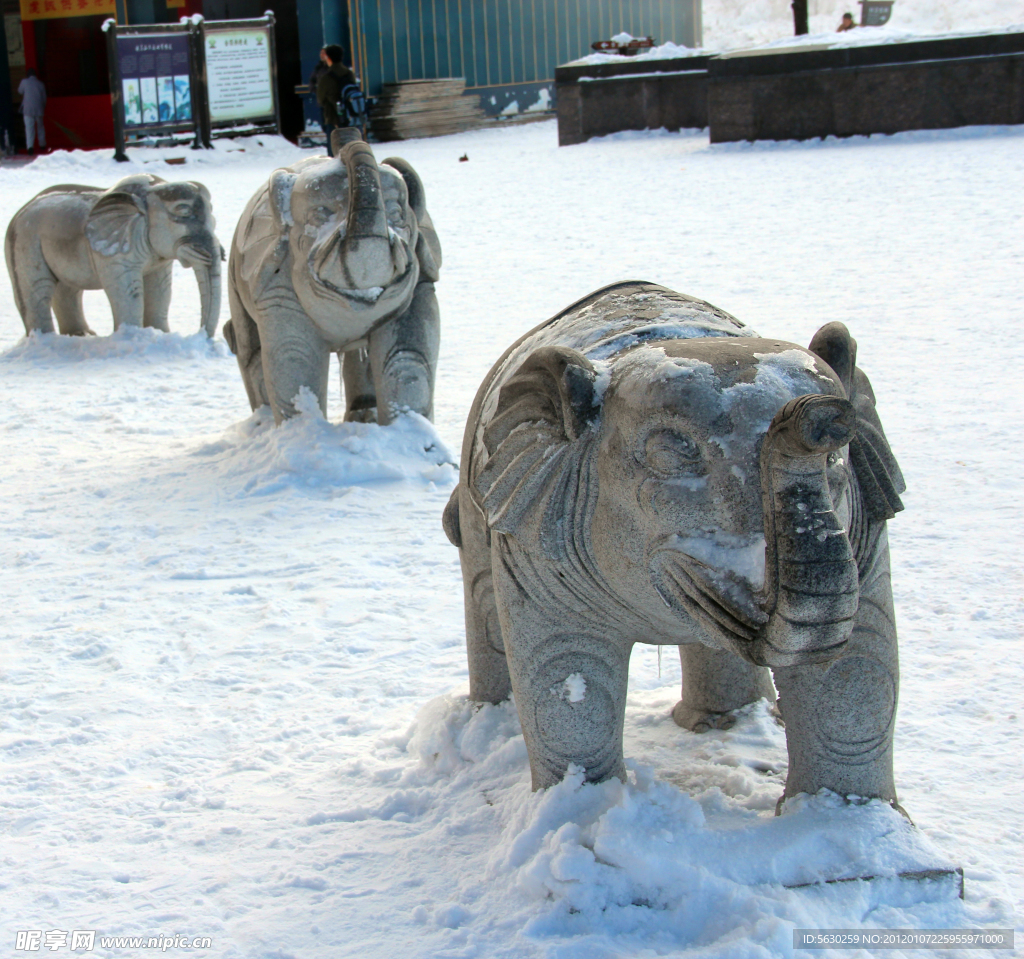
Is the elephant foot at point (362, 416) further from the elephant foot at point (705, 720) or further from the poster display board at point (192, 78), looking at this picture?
the poster display board at point (192, 78)

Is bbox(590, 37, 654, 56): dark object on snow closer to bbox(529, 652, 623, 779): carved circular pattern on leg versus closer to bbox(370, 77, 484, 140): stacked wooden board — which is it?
bbox(370, 77, 484, 140): stacked wooden board

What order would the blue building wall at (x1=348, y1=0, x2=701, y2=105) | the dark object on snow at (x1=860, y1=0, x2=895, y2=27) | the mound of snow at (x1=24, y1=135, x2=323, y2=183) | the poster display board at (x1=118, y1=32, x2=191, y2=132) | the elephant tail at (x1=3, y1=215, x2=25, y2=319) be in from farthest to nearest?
the dark object on snow at (x1=860, y1=0, x2=895, y2=27)
the blue building wall at (x1=348, y1=0, x2=701, y2=105)
the mound of snow at (x1=24, y1=135, x2=323, y2=183)
the poster display board at (x1=118, y1=32, x2=191, y2=132)
the elephant tail at (x1=3, y1=215, x2=25, y2=319)

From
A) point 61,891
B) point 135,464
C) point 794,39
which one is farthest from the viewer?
point 794,39

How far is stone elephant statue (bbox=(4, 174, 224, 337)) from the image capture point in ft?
24.5

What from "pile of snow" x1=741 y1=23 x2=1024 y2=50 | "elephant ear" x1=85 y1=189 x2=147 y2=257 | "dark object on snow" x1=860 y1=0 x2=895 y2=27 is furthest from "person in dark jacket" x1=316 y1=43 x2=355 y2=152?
"dark object on snow" x1=860 y1=0 x2=895 y2=27

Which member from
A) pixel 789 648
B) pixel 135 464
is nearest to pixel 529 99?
pixel 135 464

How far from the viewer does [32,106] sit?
20.2 m

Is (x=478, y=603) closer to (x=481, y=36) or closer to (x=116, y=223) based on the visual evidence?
(x=116, y=223)

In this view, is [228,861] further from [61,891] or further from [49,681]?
[49,681]

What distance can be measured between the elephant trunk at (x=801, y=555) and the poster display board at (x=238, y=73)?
652 inches

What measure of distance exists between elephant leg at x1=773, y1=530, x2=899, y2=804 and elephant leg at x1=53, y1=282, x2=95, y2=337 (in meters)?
7.21

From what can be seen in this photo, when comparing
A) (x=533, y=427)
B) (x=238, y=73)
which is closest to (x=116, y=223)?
(x=533, y=427)

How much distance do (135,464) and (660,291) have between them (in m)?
3.60

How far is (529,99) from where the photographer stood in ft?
71.6
